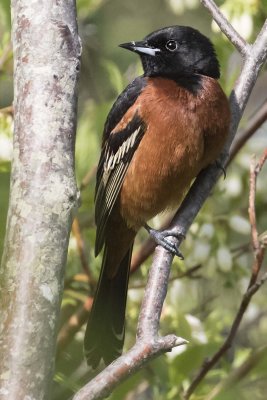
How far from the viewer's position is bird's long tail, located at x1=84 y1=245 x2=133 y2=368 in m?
3.58

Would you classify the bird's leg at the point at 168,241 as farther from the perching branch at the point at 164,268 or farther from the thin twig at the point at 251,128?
the thin twig at the point at 251,128

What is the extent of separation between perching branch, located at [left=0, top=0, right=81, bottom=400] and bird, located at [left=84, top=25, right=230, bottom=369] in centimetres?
122

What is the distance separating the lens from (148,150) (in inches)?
145

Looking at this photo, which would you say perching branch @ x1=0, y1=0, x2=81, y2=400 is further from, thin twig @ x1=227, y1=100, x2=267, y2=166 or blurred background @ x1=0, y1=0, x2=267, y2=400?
thin twig @ x1=227, y1=100, x2=267, y2=166

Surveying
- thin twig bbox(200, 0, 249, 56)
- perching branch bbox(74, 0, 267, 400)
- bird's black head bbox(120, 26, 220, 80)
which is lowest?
perching branch bbox(74, 0, 267, 400)

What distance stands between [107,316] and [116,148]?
2.39ft

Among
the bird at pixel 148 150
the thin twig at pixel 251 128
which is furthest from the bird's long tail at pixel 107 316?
the thin twig at pixel 251 128

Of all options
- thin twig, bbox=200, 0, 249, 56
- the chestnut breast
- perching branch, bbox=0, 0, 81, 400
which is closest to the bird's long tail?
the chestnut breast

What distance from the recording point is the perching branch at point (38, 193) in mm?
1990

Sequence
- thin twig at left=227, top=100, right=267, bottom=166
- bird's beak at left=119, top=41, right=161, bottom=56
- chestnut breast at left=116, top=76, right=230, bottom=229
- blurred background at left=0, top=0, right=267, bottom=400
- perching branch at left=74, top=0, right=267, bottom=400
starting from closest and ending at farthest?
perching branch at left=74, top=0, right=267, bottom=400 < blurred background at left=0, top=0, right=267, bottom=400 < thin twig at left=227, top=100, right=267, bottom=166 < chestnut breast at left=116, top=76, right=230, bottom=229 < bird's beak at left=119, top=41, right=161, bottom=56

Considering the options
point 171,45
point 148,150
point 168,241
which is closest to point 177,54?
point 171,45

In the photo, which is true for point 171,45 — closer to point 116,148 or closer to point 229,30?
point 116,148

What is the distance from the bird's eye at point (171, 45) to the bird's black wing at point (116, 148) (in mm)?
259

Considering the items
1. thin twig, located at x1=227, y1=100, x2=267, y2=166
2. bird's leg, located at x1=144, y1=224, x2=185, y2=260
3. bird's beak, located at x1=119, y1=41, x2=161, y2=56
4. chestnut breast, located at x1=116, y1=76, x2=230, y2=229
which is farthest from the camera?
bird's beak, located at x1=119, y1=41, x2=161, y2=56
